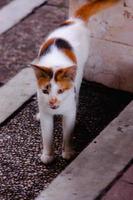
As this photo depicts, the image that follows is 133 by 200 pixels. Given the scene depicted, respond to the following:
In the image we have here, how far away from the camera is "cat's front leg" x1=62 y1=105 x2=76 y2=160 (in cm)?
340

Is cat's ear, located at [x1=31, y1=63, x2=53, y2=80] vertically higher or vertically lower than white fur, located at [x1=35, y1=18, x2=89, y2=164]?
higher

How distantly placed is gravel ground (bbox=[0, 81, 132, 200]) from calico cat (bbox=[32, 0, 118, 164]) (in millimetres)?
115

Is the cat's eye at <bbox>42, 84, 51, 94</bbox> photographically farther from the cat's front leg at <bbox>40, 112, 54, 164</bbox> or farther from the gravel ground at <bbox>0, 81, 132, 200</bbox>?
the gravel ground at <bbox>0, 81, 132, 200</bbox>

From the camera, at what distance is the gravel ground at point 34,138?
342cm

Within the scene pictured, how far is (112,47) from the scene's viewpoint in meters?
4.19

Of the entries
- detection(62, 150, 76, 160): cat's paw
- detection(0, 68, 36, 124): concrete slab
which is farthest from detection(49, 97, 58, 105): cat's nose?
detection(0, 68, 36, 124): concrete slab

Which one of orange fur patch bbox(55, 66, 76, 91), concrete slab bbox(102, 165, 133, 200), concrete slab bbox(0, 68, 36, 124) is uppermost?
orange fur patch bbox(55, 66, 76, 91)

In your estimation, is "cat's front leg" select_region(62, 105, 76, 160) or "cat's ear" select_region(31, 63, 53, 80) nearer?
"cat's ear" select_region(31, 63, 53, 80)

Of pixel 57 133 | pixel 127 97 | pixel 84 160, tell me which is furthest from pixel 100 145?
pixel 127 97

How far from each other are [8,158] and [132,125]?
32.3 inches

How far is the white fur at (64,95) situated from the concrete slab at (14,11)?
1.65 m

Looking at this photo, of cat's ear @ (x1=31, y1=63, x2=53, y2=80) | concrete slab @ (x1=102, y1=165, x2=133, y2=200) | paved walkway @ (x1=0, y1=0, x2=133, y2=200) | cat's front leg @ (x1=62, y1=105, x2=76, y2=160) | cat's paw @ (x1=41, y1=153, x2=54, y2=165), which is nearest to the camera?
cat's ear @ (x1=31, y1=63, x2=53, y2=80)

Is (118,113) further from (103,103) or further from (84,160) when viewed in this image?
(84,160)

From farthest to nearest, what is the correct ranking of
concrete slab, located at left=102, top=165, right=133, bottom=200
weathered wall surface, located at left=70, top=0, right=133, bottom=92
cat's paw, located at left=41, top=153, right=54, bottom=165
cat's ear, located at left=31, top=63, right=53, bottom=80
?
weathered wall surface, located at left=70, top=0, right=133, bottom=92 < cat's paw, located at left=41, top=153, right=54, bottom=165 < concrete slab, located at left=102, top=165, right=133, bottom=200 < cat's ear, located at left=31, top=63, right=53, bottom=80
